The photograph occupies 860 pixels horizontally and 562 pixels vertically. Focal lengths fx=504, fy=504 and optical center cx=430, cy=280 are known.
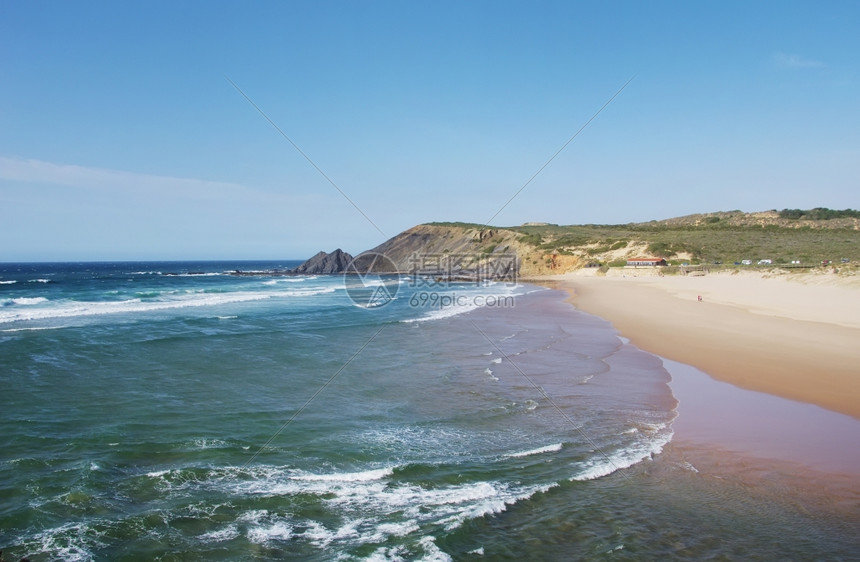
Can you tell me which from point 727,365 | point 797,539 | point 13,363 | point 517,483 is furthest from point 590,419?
point 13,363

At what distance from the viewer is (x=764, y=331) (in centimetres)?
1595

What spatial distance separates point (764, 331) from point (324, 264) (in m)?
77.0

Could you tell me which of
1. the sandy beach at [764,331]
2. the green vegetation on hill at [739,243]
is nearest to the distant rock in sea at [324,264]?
the green vegetation on hill at [739,243]

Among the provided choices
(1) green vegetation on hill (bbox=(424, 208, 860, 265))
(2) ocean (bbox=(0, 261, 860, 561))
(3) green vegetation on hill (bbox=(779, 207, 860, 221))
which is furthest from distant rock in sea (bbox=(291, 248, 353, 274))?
(3) green vegetation on hill (bbox=(779, 207, 860, 221))

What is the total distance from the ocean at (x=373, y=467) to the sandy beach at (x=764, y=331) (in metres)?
1.90

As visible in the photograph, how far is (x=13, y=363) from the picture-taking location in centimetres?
1255

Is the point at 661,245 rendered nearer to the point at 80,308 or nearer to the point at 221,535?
the point at 80,308

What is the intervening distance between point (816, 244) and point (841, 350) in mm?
55406

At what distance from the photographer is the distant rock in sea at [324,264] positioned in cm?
8612

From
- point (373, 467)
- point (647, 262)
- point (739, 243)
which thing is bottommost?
point (373, 467)

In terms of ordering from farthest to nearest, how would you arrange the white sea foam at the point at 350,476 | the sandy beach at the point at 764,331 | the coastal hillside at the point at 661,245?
1. the coastal hillside at the point at 661,245
2. the sandy beach at the point at 764,331
3. the white sea foam at the point at 350,476

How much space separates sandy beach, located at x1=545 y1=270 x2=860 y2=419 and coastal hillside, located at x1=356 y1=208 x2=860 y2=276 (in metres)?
18.8

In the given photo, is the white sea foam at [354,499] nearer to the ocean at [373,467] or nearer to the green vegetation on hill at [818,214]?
the ocean at [373,467]

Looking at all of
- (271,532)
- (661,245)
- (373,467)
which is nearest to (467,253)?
(661,245)
